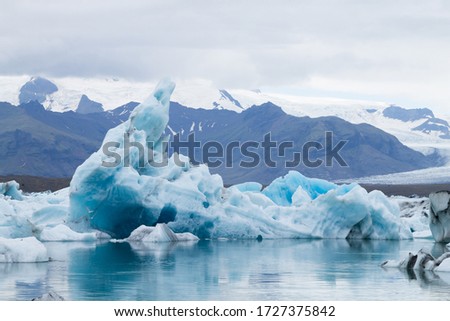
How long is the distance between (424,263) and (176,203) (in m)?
10.6

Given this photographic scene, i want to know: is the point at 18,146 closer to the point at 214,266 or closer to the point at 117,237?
the point at 117,237

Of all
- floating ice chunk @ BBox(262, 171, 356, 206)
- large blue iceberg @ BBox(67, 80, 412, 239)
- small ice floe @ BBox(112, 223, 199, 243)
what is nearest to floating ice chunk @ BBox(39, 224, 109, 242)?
large blue iceberg @ BBox(67, 80, 412, 239)

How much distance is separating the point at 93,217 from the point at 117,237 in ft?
3.81

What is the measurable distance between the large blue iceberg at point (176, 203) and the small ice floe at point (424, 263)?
9.39 m

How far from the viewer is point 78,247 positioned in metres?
27.2

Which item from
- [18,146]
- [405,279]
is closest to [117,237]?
[405,279]

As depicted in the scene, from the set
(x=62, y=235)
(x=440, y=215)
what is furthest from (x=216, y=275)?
(x=440, y=215)

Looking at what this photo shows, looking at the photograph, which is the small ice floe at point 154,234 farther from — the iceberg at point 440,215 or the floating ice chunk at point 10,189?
the floating ice chunk at point 10,189

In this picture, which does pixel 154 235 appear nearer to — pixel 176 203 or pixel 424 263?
pixel 176 203

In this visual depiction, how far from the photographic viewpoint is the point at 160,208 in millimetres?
29391

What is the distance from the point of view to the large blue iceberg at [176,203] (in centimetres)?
2933

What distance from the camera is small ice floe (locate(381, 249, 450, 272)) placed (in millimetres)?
20078

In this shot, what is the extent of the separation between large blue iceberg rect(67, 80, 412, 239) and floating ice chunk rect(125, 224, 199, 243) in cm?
66
